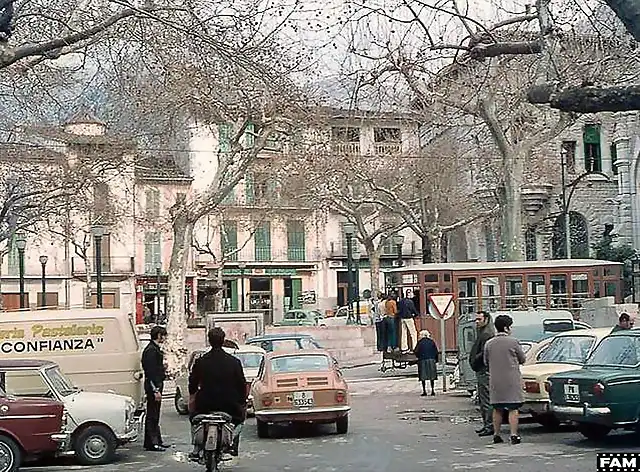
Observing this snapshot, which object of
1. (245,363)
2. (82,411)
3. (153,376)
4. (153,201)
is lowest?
(82,411)

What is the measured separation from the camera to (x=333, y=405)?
18078 millimetres

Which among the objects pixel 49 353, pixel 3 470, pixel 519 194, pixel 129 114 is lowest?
pixel 3 470

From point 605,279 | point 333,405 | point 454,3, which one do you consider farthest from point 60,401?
point 605,279

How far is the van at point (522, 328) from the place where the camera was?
74.9 ft

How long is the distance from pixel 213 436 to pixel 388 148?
115ft

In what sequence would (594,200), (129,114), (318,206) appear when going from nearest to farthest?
(129,114)
(318,206)
(594,200)

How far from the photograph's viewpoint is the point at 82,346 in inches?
792

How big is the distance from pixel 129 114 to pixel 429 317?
10519mm

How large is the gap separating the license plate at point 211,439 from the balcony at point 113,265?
5203cm

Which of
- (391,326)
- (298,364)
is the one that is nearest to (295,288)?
(391,326)

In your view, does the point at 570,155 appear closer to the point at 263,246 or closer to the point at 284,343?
the point at 263,246

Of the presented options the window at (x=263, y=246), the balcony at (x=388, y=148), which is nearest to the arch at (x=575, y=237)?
the balcony at (x=388, y=148)

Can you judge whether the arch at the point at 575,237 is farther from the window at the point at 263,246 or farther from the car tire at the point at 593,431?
the car tire at the point at 593,431

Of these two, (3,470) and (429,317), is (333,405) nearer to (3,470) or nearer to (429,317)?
(3,470)
